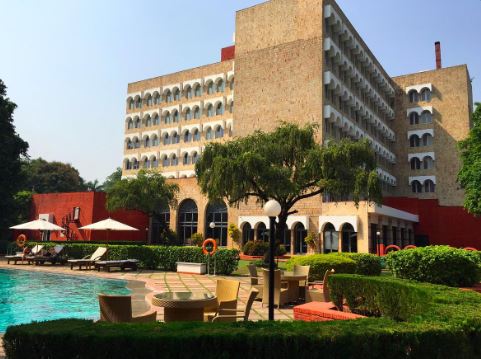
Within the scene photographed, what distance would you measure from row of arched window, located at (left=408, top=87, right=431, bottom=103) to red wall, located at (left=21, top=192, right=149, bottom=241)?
36.9 metres

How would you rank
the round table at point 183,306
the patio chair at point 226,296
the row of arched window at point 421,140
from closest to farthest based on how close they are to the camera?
the round table at point 183,306 < the patio chair at point 226,296 < the row of arched window at point 421,140

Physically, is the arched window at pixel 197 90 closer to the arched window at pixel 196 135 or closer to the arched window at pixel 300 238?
the arched window at pixel 196 135

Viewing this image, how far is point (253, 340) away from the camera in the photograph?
4.50 metres

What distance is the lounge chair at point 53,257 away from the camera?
24753mm

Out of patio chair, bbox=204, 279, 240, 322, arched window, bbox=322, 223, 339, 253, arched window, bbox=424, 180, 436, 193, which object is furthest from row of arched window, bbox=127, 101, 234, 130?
patio chair, bbox=204, 279, 240, 322

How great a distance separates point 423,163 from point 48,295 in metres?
48.1

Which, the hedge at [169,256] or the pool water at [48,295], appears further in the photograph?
the hedge at [169,256]

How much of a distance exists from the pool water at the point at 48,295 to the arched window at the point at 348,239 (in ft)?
68.3

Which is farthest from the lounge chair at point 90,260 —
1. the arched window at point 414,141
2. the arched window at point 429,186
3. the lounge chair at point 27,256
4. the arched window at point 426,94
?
the arched window at point 426,94

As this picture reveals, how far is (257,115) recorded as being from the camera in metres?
41.9

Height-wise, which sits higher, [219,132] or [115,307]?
[219,132]

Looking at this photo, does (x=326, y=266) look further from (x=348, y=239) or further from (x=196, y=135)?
(x=196, y=135)

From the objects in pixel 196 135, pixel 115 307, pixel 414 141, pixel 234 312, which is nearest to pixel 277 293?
pixel 234 312

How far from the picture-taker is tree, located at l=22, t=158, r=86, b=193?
68.4 meters
